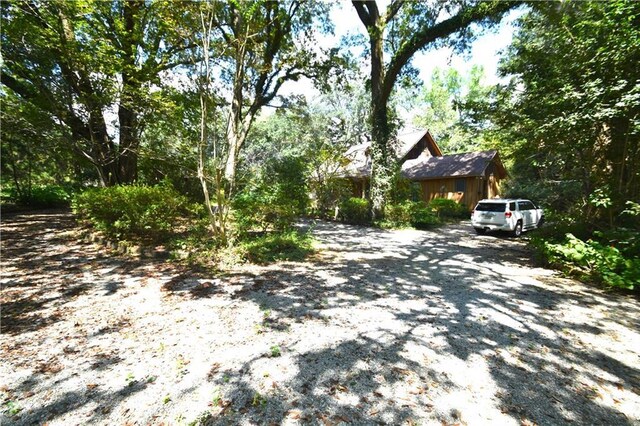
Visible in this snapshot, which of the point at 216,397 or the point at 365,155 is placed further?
the point at 365,155

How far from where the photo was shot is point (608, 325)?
170 inches

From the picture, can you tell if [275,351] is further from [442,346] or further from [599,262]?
[599,262]

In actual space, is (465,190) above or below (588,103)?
below

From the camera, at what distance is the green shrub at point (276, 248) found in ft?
24.3

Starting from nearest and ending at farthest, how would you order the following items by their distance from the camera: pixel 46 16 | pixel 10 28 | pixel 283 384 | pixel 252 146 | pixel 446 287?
pixel 283 384 → pixel 446 287 → pixel 10 28 → pixel 46 16 → pixel 252 146

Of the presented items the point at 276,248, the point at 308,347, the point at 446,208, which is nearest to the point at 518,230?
the point at 446,208

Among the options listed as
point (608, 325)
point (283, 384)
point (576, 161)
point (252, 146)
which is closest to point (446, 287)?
point (608, 325)

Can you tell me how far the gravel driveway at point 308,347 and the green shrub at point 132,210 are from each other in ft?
4.65

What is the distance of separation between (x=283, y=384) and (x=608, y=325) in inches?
202

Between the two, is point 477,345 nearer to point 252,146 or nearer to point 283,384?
point 283,384

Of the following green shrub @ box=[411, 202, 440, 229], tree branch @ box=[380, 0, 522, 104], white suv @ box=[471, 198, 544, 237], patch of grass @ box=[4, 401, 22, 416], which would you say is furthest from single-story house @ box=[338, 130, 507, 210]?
patch of grass @ box=[4, 401, 22, 416]

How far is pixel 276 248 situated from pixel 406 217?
29.1 feet

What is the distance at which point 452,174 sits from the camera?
21.3m

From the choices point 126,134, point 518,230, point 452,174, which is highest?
point 126,134
